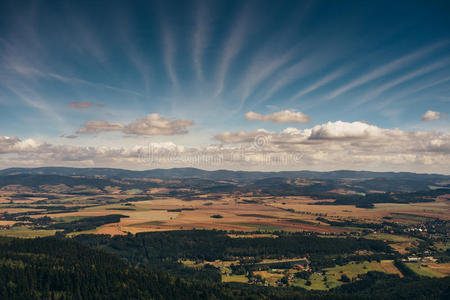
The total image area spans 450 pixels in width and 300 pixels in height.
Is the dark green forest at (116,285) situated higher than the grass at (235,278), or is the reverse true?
the dark green forest at (116,285)

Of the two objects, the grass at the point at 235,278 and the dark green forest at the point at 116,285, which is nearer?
the dark green forest at the point at 116,285

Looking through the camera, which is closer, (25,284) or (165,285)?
(25,284)

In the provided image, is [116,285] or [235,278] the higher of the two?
[116,285]

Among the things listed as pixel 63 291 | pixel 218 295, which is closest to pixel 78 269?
pixel 63 291

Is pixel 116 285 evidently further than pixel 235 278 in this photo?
No

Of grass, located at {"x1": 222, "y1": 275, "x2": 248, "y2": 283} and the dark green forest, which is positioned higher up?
the dark green forest

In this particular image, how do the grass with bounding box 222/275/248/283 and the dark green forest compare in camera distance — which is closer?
the dark green forest

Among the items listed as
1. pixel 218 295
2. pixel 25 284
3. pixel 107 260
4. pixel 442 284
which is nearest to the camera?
pixel 25 284

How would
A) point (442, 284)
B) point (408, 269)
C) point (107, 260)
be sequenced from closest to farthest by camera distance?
point (442, 284) < point (107, 260) < point (408, 269)

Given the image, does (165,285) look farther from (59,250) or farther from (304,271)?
(304,271)

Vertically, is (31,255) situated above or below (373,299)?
above
